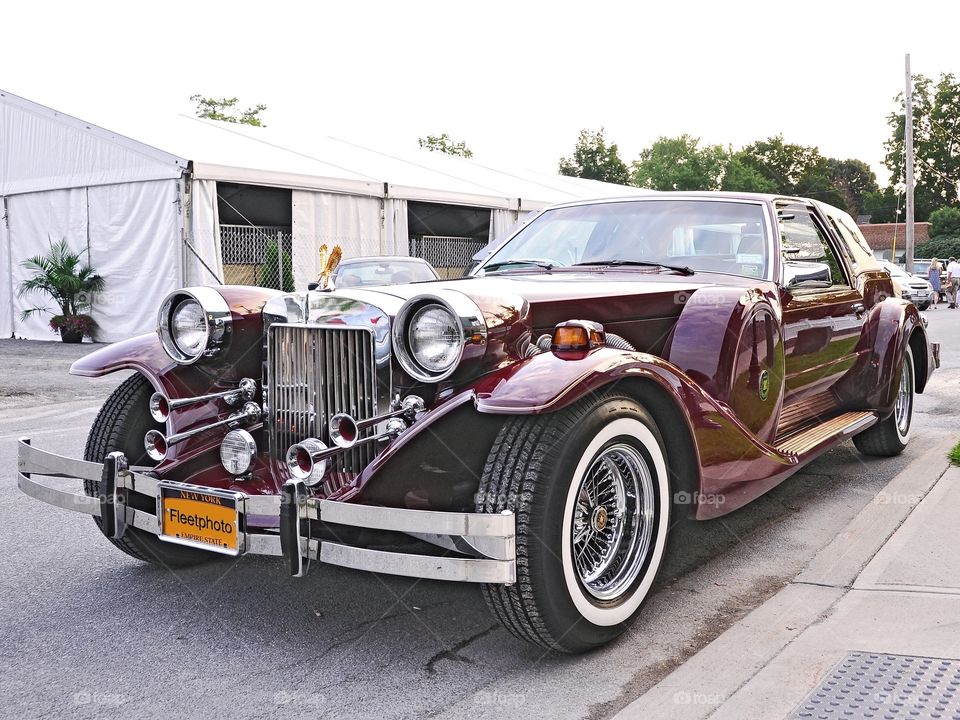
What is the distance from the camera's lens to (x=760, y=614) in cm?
337

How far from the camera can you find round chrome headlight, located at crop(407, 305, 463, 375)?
3197mm

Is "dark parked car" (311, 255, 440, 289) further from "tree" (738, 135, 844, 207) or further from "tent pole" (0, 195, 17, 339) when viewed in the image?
"tree" (738, 135, 844, 207)

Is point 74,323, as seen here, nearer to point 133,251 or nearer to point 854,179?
point 133,251

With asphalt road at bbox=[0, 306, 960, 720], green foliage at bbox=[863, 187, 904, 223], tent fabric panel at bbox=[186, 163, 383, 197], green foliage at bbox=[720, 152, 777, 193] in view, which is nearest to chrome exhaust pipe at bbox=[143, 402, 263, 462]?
asphalt road at bbox=[0, 306, 960, 720]

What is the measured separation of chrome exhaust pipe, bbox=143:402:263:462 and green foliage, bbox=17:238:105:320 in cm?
1345

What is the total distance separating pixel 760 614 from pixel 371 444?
61.0 inches

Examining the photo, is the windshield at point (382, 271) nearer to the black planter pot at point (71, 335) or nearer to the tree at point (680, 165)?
the black planter pot at point (71, 335)

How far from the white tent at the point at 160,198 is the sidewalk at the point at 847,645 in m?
10.2

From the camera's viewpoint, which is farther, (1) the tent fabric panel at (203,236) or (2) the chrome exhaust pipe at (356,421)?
(1) the tent fabric panel at (203,236)

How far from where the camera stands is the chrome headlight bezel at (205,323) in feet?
12.4

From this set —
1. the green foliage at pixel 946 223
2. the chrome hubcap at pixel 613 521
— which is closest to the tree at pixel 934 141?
the green foliage at pixel 946 223

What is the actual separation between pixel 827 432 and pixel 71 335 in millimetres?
14645

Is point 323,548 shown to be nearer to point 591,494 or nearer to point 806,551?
point 591,494

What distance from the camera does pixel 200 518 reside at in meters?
3.17
